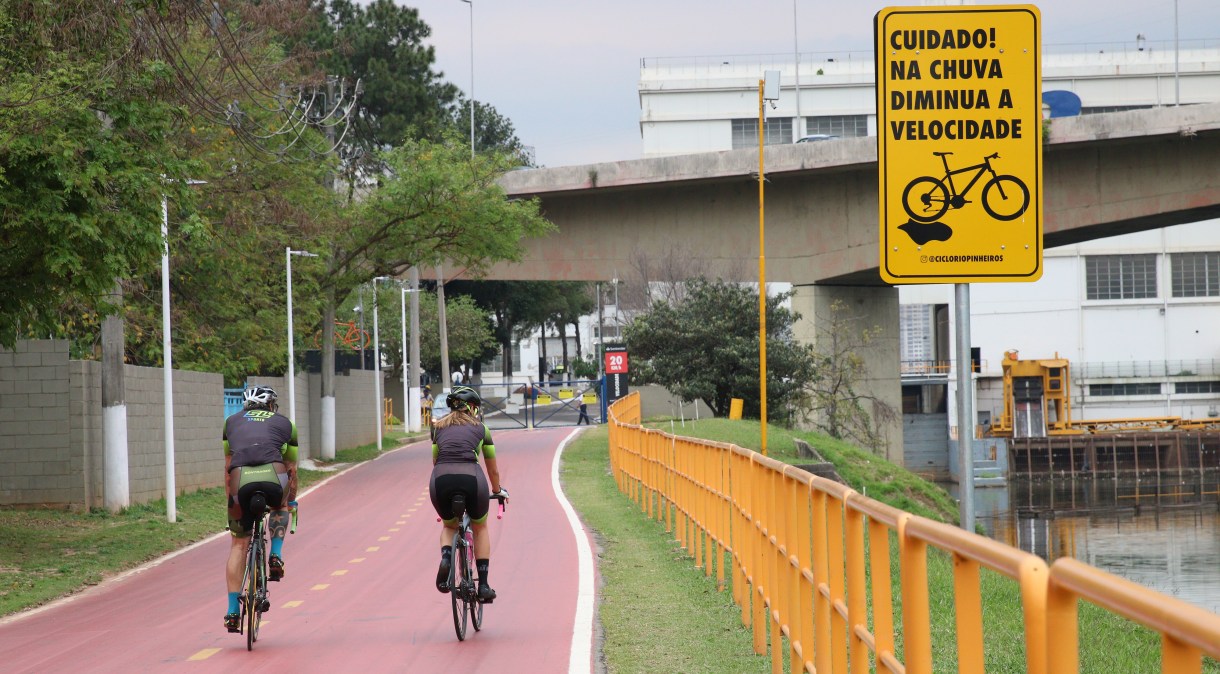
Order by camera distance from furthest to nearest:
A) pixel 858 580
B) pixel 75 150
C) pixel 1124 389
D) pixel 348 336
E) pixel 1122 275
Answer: pixel 1124 389
pixel 1122 275
pixel 348 336
pixel 75 150
pixel 858 580

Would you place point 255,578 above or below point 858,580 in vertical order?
below

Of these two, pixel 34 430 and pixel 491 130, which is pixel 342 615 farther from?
pixel 491 130

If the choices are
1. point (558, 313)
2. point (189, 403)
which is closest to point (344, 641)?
point (189, 403)

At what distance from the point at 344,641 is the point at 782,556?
439cm

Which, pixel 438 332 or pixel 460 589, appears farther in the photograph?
pixel 438 332

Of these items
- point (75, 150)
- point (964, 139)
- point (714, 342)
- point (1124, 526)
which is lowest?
point (1124, 526)

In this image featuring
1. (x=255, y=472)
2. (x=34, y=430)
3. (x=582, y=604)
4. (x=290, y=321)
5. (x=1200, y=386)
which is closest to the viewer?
(x=255, y=472)

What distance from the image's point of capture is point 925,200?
21.0 feet

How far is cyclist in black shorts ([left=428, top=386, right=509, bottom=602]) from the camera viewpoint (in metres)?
11.0

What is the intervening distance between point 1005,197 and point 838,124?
74728 millimetres

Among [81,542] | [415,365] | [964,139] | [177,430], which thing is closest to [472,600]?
[964,139]

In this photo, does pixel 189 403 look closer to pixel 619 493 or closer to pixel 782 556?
pixel 619 493

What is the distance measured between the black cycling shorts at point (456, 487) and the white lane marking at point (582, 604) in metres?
1.33

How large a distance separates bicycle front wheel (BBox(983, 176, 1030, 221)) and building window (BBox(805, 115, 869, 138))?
242 ft
